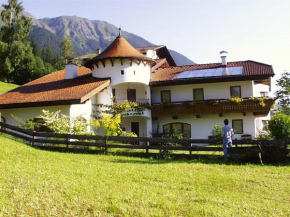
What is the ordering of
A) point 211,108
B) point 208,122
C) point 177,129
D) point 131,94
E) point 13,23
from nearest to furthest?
point 211,108 < point 208,122 < point 177,129 < point 131,94 < point 13,23

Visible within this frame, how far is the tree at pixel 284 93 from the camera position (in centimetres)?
2439

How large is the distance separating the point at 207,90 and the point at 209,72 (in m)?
1.52

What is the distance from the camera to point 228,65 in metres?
26.8

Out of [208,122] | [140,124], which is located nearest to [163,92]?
[140,124]

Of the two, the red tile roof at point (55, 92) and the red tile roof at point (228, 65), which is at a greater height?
the red tile roof at point (228, 65)

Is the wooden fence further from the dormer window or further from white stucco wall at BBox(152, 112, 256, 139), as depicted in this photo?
the dormer window

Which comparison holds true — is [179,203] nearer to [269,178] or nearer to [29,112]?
[269,178]

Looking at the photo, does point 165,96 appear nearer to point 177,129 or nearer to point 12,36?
point 177,129

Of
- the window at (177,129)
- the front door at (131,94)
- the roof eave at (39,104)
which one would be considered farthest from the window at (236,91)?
the roof eave at (39,104)

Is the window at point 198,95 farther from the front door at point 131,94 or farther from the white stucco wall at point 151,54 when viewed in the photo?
the white stucco wall at point 151,54

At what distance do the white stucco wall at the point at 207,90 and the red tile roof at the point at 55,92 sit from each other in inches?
202

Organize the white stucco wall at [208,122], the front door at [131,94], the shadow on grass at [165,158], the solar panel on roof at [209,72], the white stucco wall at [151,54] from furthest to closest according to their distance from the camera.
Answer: the white stucco wall at [151,54], the front door at [131,94], the solar panel on roof at [209,72], the white stucco wall at [208,122], the shadow on grass at [165,158]

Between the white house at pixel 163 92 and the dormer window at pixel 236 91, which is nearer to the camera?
the white house at pixel 163 92

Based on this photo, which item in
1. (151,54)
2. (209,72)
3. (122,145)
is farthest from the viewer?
(151,54)
